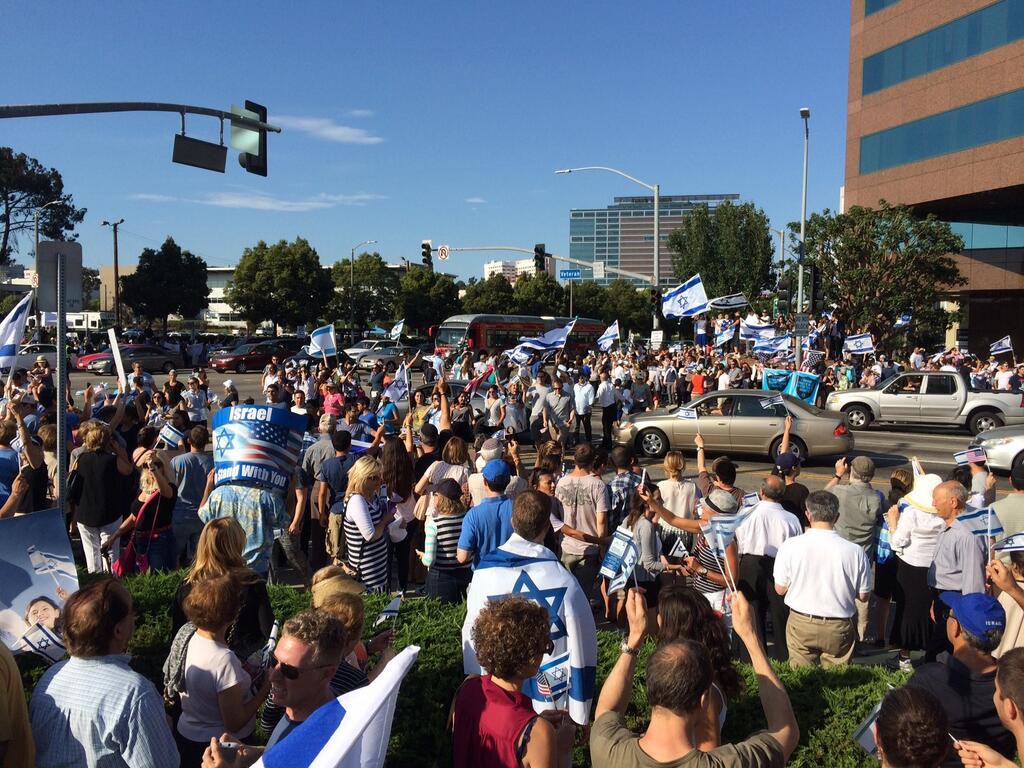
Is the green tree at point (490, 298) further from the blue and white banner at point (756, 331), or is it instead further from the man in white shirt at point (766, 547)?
the man in white shirt at point (766, 547)

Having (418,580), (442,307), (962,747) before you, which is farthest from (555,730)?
(442,307)

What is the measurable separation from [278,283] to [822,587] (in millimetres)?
58164

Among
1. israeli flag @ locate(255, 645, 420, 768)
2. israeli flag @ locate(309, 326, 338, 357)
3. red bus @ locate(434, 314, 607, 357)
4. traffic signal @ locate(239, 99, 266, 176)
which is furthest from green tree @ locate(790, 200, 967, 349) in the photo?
israeli flag @ locate(255, 645, 420, 768)

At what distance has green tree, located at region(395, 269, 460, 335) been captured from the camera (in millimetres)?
72562

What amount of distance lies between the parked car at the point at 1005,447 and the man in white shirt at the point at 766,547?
10.6 meters

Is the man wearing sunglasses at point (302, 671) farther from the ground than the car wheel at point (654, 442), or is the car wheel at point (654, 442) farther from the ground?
the man wearing sunglasses at point (302, 671)

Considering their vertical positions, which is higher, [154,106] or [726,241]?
[726,241]

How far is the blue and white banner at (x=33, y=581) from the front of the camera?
4.30 meters

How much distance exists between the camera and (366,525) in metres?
6.16

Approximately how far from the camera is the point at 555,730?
2.96 metres

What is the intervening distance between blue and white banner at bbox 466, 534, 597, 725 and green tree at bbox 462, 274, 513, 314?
2968 inches

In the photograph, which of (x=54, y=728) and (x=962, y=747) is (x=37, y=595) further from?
(x=962, y=747)

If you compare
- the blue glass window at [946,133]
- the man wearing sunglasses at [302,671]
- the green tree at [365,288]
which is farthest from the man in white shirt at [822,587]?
the green tree at [365,288]

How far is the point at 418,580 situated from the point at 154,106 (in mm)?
7613
